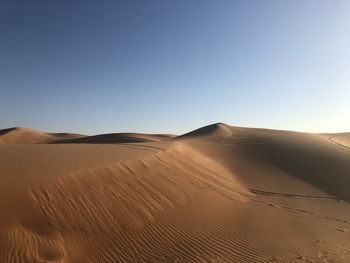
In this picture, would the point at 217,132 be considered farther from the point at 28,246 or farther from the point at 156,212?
the point at 28,246

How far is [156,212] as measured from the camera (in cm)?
1083

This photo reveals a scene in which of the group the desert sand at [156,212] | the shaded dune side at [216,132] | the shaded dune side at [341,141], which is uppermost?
the shaded dune side at [216,132]

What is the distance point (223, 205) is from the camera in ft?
42.1

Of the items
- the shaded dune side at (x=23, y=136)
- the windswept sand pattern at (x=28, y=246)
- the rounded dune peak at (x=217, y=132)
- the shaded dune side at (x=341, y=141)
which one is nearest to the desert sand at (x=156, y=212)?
the windswept sand pattern at (x=28, y=246)

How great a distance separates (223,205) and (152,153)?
587 cm

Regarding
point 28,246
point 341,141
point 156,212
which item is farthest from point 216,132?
point 28,246

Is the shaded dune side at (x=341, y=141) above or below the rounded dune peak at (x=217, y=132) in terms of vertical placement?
below

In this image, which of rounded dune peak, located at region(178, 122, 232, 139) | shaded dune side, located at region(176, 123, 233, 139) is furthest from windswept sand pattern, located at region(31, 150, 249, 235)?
rounded dune peak, located at region(178, 122, 232, 139)

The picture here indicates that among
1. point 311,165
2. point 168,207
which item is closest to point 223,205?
point 168,207

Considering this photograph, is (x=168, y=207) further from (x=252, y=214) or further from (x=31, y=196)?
(x=31, y=196)

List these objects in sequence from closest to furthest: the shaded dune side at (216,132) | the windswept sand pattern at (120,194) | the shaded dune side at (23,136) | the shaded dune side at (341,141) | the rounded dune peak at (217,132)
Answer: the windswept sand pattern at (120,194), the shaded dune side at (341,141), the shaded dune side at (216,132), the rounded dune peak at (217,132), the shaded dune side at (23,136)

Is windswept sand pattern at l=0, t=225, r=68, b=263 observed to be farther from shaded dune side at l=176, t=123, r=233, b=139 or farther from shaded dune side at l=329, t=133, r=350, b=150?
shaded dune side at l=329, t=133, r=350, b=150

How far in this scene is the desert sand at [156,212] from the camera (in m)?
8.23

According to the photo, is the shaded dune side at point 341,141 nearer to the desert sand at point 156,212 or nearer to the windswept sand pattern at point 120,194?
the desert sand at point 156,212
